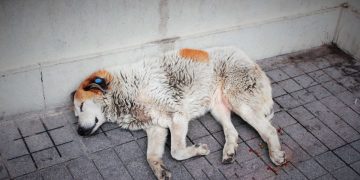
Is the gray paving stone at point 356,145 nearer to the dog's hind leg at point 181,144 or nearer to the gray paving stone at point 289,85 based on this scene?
the gray paving stone at point 289,85

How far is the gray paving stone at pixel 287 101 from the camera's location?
20.4 ft

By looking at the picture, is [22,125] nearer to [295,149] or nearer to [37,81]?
[37,81]

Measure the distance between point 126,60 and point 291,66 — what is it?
269 cm

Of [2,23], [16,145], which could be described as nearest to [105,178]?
[16,145]

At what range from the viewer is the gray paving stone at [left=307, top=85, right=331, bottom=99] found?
644 cm

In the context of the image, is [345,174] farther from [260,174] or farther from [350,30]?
[350,30]

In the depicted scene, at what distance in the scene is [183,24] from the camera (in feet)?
20.2

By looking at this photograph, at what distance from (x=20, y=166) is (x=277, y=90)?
3.64 metres

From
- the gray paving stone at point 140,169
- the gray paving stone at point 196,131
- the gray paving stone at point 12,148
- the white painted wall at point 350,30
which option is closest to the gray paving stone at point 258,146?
the gray paving stone at point 196,131

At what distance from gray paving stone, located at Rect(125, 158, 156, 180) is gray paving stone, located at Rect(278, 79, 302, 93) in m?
2.50

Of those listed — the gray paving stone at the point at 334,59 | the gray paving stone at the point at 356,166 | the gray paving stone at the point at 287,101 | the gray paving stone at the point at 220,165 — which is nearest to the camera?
the gray paving stone at the point at 220,165

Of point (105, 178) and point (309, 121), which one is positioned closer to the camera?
point (105, 178)

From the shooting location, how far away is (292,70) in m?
6.94

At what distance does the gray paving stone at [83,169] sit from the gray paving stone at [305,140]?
2.51 metres
